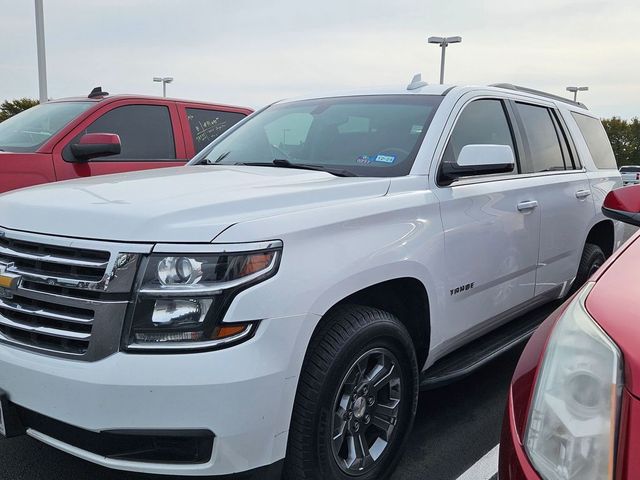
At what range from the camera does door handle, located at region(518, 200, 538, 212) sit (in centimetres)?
359

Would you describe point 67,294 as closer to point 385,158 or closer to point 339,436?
point 339,436

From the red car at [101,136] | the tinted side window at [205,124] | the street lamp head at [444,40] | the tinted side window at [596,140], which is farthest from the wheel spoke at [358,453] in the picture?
the street lamp head at [444,40]

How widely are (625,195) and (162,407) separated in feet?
6.24

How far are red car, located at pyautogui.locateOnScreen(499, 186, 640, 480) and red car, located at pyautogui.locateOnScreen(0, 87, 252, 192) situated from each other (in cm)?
404

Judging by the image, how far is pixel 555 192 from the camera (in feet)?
13.5

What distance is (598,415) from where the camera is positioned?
1.28m

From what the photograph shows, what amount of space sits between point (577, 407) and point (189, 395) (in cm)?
114

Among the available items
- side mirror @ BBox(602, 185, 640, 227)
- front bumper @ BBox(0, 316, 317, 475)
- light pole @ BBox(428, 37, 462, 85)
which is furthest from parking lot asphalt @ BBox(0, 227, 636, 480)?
light pole @ BBox(428, 37, 462, 85)

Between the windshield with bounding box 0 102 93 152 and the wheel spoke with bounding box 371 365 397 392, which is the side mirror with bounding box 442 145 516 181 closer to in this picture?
the wheel spoke with bounding box 371 365 397 392

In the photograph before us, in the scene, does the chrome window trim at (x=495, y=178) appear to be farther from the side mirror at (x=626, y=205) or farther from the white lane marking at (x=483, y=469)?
the white lane marking at (x=483, y=469)

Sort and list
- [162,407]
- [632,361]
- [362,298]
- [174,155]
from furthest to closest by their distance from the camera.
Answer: [174,155] → [362,298] → [162,407] → [632,361]

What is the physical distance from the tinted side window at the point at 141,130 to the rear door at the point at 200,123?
6.9 inches

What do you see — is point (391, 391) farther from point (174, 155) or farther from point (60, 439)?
point (174, 155)

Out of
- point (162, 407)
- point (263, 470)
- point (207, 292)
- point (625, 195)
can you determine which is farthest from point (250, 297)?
point (625, 195)
